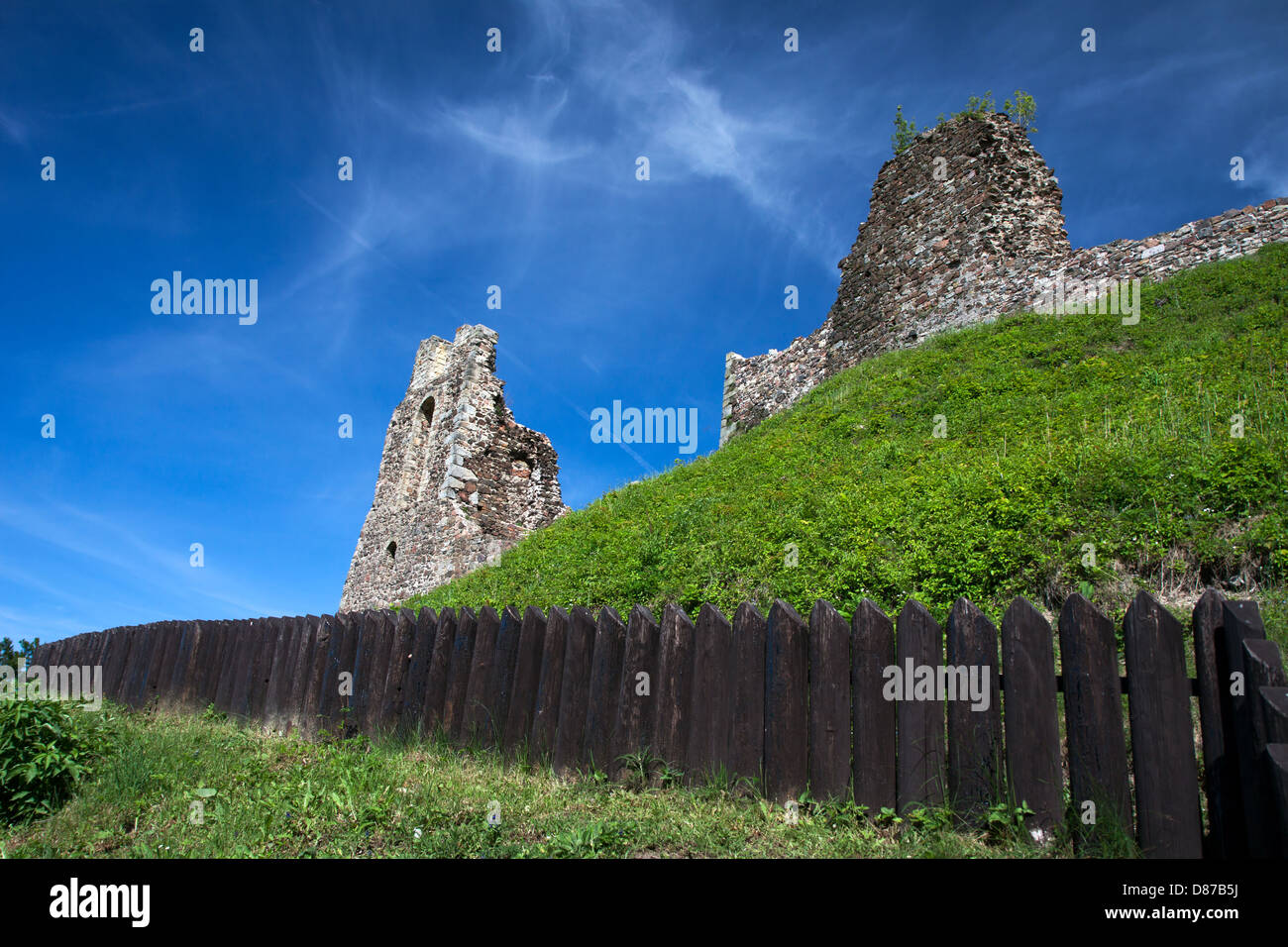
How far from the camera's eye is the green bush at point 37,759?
15.2ft

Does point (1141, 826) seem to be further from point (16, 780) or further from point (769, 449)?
point (769, 449)

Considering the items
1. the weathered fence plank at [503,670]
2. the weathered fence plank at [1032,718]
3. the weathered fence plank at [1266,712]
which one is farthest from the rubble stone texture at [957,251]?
the weathered fence plank at [503,670]

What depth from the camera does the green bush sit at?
462 cm

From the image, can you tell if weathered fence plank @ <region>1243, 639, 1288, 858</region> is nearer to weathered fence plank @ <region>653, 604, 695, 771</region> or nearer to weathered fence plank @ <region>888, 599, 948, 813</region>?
weathered fence plank @ <region>888, 599, 948, 813</region>

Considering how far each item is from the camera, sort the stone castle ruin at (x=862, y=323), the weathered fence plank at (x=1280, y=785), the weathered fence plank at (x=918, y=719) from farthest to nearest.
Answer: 1. the stone castle ruin at (x=862, y=323)
2. the weathered fence plank at (x=918, y=719)
3. the weathered fence plank at (x=1280, y=785)

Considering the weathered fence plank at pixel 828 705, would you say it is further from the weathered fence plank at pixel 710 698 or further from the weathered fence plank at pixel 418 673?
the weathered fence plank at pixel 418 673

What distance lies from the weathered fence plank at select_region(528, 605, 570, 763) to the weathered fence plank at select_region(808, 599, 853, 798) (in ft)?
6.30

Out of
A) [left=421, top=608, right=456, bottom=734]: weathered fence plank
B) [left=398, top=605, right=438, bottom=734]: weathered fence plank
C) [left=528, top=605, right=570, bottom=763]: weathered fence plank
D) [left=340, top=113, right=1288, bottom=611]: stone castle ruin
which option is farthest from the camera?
[left=340, top=113, right=1288, bottom=611]: stone castle ruin

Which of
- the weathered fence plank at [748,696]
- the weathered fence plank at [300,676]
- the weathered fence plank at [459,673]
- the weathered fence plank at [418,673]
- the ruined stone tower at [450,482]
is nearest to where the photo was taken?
the weathered fence plank at [748,696]

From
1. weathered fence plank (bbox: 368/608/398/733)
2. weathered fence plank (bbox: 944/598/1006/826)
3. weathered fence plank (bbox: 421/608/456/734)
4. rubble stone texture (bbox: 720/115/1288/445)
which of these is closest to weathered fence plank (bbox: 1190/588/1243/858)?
weathered fence plank (bbox: 944/598/1006/826)

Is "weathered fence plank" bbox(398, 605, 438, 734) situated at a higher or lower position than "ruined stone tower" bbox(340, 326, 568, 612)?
lower

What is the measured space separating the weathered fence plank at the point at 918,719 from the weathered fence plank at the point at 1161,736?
2.74ft
